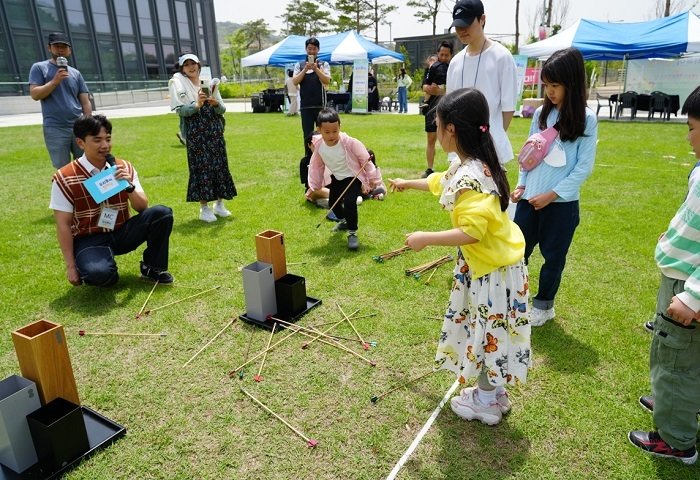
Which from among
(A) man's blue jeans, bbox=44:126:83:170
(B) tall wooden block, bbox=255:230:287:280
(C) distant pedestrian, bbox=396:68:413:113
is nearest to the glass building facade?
(C) distant pedestrian, bbox=396:68:413:113

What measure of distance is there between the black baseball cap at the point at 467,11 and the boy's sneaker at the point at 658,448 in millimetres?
2623

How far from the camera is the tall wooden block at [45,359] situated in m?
2.02

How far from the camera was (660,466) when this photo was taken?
2.03 meters

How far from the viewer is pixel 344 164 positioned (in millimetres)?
4637

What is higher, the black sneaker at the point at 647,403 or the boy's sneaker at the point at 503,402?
the boy's sneaker at the point at 503,402

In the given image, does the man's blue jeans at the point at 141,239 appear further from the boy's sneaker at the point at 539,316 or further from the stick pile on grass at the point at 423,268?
the boy's sneaker at the point at 539,316

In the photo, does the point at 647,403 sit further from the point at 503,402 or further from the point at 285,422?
the point at 285,422

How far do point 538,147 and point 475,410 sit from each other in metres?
1.52

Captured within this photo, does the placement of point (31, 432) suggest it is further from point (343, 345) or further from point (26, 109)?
point (26, 109)

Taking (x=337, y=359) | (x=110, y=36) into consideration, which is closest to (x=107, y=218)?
(x=337, y=359)

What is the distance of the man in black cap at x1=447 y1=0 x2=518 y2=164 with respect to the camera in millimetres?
3277

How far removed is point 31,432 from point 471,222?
79.5 inches

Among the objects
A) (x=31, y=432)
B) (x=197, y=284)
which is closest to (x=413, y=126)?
(x=197, y=284)

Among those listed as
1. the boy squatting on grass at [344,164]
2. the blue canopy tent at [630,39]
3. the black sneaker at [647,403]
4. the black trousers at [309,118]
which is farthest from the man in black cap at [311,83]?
the blue canopy tent at [630,39]
